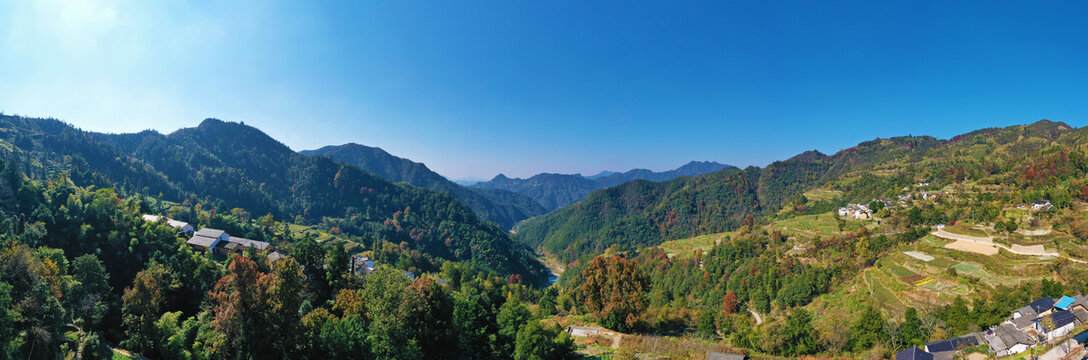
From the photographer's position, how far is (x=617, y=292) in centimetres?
4147

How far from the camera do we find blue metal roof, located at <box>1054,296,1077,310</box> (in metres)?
32.8

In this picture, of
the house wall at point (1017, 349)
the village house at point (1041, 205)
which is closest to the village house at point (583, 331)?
the house wall at point (1017, 349)

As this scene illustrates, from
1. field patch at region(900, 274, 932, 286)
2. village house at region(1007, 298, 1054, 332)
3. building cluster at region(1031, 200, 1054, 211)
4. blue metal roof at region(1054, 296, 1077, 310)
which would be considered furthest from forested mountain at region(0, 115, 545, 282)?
blue metal roof at region(1054, 296, 1077, 310)

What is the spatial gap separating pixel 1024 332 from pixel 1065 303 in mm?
7173

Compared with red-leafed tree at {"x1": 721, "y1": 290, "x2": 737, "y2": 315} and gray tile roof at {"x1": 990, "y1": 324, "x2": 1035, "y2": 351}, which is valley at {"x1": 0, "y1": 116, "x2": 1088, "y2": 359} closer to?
red-leafed tree at {"x1": 721, "y1": 290, "x2": 737, "y2": 315}

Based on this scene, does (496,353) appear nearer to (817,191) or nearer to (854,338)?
(854,338)

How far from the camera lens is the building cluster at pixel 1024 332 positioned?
2941cm

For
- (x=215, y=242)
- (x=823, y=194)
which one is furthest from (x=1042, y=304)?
(x=823, y=194)

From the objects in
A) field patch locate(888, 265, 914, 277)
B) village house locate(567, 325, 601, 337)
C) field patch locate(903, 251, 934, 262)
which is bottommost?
village house locate(567, 325, 601, 337)

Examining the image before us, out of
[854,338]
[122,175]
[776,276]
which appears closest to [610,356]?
[854,338]

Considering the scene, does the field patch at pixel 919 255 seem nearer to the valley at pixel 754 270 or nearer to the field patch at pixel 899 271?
the valley at pixel 754 270

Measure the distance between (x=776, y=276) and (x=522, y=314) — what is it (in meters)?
53.6

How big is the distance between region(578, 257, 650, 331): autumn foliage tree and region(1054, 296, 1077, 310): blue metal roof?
33142 mm

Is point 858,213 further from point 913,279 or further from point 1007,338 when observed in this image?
point 1007,338
